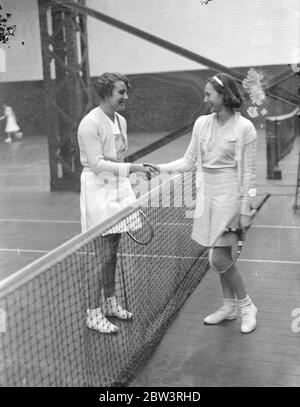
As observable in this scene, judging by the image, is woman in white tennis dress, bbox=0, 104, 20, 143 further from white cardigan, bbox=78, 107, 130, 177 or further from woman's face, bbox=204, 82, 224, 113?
woman's face, bbox=204, 82, 224, 113

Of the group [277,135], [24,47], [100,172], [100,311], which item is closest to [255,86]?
[277,135]

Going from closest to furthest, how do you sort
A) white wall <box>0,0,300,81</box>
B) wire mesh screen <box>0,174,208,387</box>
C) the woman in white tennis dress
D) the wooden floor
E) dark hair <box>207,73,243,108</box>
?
wire mesh screen <box>0,174,208,387</box> < the wooden floor < dark hair <box>207,73,243,108</box> < white wall <box>0,0,300,81</box> < the woman in white tennis dress

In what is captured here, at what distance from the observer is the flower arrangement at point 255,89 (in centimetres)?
707

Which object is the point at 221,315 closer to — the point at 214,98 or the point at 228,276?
the point at 228,276

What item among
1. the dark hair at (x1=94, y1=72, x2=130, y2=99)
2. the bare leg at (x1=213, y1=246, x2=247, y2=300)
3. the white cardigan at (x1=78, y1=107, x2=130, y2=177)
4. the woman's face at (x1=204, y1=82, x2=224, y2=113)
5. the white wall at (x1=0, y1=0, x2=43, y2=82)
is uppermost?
the white wall at (x1=0, y1=0, x2=43, y2=82)

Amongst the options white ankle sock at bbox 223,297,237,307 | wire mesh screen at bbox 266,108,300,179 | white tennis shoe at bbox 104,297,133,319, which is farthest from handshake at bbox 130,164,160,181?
wire mesh screen at bbox 266,108,300,179

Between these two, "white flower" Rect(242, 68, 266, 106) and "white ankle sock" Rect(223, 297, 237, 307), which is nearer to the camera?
"white ankle sock" Rect(223, 297, 237, 307)

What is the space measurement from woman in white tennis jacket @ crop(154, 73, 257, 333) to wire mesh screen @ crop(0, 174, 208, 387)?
0.37 metres

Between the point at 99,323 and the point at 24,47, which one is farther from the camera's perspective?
the point at 24,47

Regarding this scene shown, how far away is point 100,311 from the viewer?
3.78 metres

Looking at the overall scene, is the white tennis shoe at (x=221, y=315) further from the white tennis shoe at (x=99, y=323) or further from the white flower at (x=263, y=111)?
the white flower at (x=263, y=111)

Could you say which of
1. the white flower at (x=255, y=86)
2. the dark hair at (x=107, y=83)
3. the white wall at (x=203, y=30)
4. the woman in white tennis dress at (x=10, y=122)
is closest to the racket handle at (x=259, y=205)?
the white flower at (x=255, y=86)

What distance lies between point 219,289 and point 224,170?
1.38 metres

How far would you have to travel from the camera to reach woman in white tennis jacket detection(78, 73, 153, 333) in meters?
3.60
